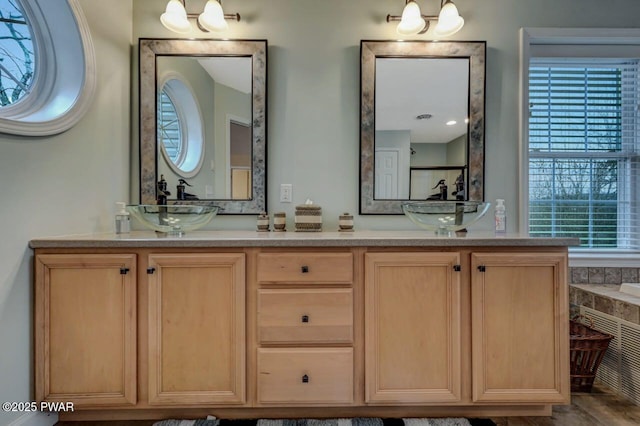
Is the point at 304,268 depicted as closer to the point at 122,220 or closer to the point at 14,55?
the point at 122,220

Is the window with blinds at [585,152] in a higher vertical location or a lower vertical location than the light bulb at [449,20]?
lower

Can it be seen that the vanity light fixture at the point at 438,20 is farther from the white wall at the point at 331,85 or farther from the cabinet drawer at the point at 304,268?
the cabinet drawer at the point at 304,268

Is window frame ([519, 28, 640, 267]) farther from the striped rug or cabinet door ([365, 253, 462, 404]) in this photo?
the striped rug

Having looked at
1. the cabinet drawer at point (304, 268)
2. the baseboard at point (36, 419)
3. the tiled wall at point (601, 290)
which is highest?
the cabinet drawer at point (304, 268)

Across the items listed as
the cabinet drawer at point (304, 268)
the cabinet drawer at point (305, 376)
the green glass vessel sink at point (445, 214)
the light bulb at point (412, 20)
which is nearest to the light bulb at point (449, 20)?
the light bulb at point (412, 20)

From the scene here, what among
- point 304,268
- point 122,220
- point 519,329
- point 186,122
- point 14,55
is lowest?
point 519,329

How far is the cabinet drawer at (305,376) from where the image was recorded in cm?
146

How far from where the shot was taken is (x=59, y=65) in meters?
1.63

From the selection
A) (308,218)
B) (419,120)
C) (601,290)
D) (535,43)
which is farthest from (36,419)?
(535,43)

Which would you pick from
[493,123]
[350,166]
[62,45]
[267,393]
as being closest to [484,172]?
[493,123]

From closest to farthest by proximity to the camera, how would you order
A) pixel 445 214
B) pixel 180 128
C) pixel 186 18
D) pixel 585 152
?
pixel 445 214 → pixel 186 18 → pixel 180 128 → pixel 585 152

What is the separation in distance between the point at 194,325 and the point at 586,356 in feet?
6.84

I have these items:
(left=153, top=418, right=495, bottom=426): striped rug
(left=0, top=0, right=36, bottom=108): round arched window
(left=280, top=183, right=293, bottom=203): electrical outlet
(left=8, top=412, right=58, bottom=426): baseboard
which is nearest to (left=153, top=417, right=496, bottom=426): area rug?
(left=153, top=418, right=495, bottom=426): striped rug

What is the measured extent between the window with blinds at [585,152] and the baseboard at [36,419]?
114 inches
